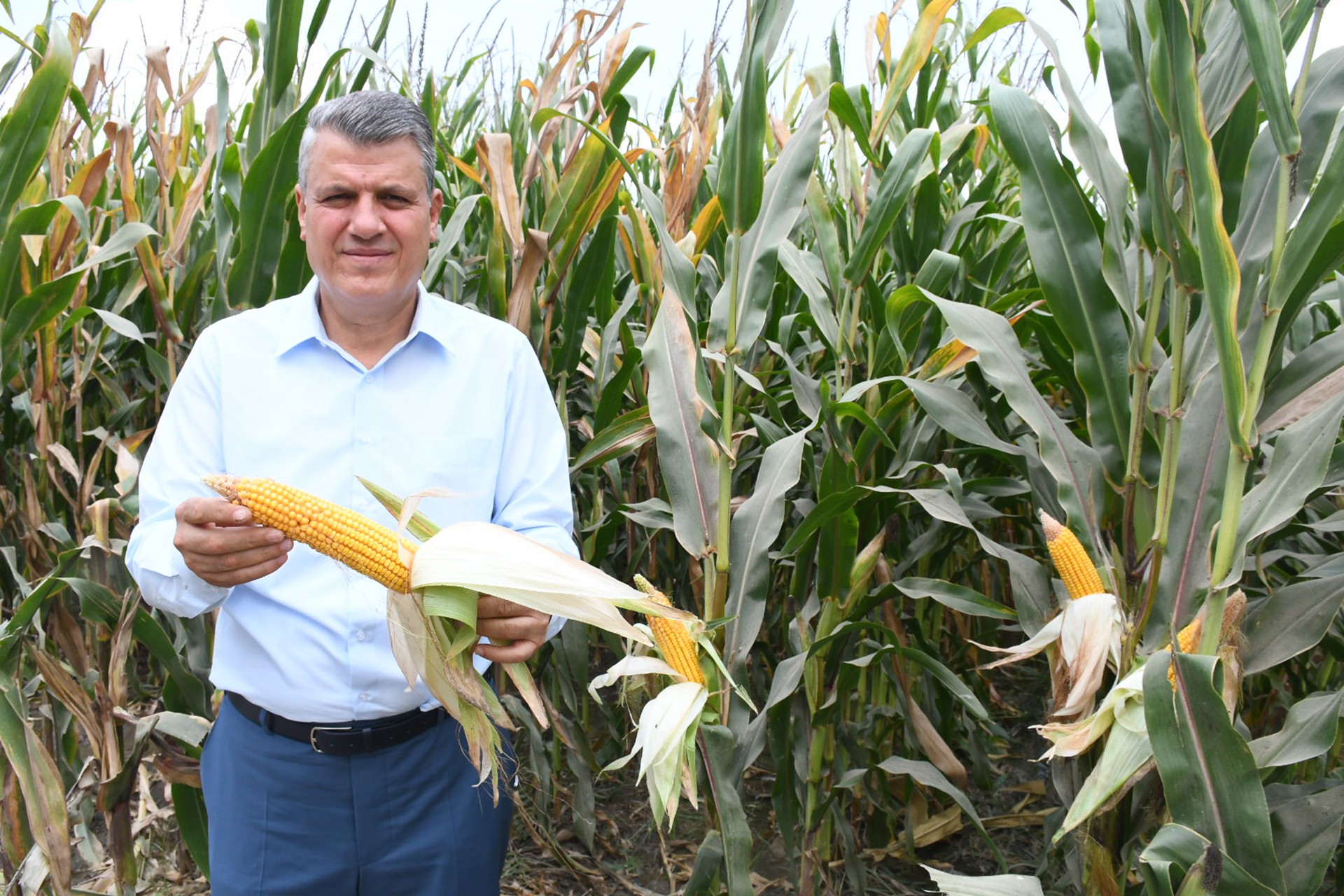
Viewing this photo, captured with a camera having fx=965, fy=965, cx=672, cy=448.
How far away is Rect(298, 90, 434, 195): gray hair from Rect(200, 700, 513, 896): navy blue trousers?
105 cm

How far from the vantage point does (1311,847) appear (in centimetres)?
143

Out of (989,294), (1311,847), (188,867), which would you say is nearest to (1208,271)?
(1311,847)

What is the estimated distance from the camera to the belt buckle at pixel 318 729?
68.8 inches

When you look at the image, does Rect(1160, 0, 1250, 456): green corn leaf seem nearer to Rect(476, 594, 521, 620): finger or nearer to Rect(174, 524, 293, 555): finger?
Rect(476, 594, 521, 620): finger

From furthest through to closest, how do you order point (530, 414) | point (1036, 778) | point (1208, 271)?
1. point (1036, 778)
2. point (530, 414)
3. point (1208, 271)

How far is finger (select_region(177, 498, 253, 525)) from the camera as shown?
1280 millimetres

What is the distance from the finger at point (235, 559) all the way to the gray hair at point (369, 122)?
720 millimetres

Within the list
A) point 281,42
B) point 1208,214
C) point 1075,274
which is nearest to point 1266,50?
point 1208,214

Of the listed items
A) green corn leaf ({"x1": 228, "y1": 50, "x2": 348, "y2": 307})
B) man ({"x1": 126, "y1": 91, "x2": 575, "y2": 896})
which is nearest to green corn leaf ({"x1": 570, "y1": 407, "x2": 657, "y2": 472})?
man ({"x1": 126, "y1": 91, "x2": 575, "y2": 896})

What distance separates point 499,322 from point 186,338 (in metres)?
1.30

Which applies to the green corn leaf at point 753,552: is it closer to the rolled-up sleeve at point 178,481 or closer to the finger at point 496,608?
the finger at point 496,608

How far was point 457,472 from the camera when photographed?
1.81 meters

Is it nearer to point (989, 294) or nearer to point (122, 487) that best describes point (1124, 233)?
point (989, 294)

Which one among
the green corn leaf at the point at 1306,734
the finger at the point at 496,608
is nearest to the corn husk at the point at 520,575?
the finger at the point at 496,608
